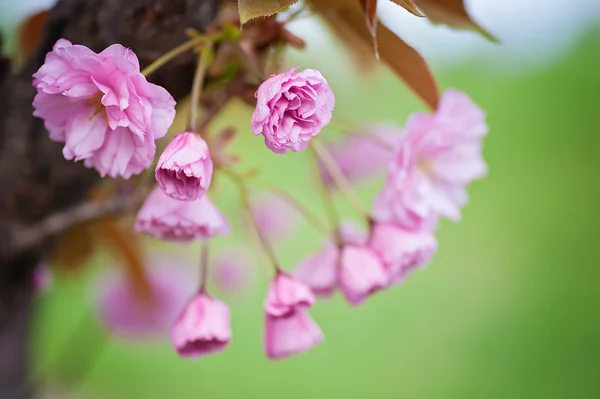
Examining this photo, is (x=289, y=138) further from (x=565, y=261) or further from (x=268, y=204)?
(x=565, y=261)

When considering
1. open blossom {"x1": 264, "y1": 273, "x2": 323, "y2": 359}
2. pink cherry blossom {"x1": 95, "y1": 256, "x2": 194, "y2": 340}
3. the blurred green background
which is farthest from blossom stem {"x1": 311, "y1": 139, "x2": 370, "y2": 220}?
the blurred green background

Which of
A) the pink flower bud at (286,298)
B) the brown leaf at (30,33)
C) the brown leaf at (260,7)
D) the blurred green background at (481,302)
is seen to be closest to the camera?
the brown leaf at (260,7)

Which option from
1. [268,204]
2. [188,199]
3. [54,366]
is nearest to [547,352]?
[268,204]

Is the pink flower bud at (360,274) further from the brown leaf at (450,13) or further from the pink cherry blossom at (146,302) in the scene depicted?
the pink cherry blossom at (146,302)

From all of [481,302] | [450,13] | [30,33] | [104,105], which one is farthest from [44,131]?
[481,302]

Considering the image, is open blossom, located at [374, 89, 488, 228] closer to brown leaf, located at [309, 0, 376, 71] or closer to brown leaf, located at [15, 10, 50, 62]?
brown leaf, located at [309, 0, 376, 71]

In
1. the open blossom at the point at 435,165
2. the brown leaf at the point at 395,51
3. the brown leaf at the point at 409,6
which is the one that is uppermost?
the brown leaf at the point at 409,6

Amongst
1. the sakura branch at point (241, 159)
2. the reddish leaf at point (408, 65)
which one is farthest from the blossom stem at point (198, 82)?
the reddish leaf at point (408, 65)
